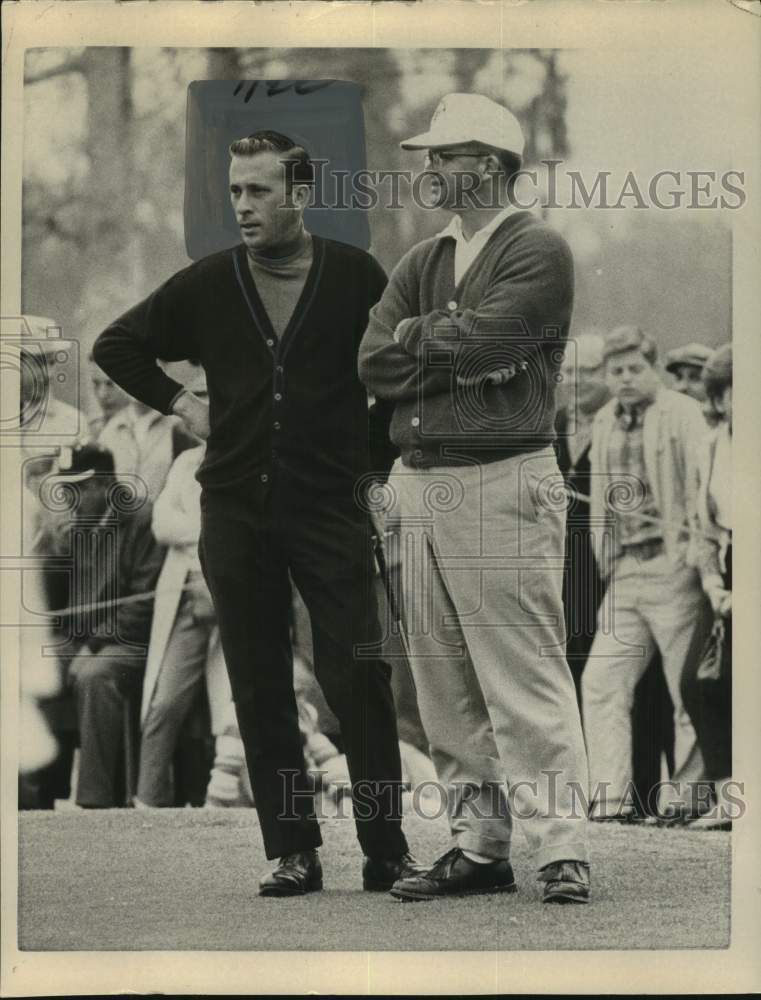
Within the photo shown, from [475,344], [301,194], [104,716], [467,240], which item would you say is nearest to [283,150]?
[301,194]

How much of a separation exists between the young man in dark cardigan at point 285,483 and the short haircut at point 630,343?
32.5 inches

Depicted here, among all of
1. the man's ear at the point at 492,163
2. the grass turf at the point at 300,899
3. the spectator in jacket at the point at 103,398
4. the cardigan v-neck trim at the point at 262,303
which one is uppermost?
the man's ear at the point at 492,163

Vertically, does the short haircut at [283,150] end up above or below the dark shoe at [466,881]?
above

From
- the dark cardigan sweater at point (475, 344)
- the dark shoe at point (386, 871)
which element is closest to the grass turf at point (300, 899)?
the dark shoe at point (386, 871)

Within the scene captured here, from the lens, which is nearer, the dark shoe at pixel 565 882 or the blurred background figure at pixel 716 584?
the dark shoe at pixel 565 882

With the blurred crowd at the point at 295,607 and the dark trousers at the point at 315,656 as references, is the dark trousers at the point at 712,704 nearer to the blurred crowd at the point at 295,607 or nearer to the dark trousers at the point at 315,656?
the blurred crowd at the point at 295,607

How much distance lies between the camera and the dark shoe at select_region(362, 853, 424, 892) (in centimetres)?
488

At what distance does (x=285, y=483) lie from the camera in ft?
15.9

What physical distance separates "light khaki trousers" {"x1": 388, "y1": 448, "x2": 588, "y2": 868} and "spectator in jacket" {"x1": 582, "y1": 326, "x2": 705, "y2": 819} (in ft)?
0.42

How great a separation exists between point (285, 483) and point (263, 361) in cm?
43

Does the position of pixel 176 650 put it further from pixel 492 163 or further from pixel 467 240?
pixel 492 163

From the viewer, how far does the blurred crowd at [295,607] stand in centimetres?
490

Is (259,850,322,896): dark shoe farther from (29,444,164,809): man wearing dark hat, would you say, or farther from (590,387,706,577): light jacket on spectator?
(590,387,706,577): light jacket on spectator

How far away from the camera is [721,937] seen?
4.90 m
